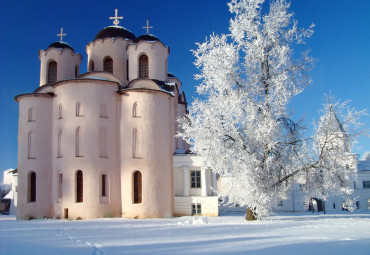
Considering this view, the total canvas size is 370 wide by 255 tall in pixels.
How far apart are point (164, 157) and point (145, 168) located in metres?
1.55

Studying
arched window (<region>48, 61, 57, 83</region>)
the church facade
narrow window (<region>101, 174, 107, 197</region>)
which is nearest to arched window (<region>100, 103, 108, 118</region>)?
the church facade

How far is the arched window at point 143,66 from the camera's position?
91.9 ft

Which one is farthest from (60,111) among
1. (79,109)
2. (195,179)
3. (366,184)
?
(366,184)

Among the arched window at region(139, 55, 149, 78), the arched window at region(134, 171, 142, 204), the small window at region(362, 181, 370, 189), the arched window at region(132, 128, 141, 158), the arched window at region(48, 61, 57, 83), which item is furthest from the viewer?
the small window at region(362, 181, 370, 189)

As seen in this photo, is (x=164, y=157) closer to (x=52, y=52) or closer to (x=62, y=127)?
(x=62, y=127)

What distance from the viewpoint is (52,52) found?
1131 inches

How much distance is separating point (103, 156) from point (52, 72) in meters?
9.66

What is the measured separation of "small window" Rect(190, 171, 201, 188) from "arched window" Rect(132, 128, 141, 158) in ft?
14.4

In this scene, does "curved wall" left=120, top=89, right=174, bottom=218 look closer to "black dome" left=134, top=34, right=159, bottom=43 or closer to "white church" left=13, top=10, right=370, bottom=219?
"white church" left=13, top=10, right=370, bottom=219

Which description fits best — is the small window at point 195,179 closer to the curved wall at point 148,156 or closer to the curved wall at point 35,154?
the curved wall at point 148,156

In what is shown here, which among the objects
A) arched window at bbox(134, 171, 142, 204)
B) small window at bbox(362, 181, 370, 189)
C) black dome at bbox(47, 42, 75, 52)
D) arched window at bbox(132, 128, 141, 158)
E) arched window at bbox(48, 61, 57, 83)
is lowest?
small window at bbox(362, 181, 370, 189)

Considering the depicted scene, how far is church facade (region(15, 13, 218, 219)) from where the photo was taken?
2280 cm

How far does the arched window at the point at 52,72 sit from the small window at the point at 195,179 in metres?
12.9

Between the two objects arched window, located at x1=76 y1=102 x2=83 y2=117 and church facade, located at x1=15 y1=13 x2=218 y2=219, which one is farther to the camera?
arched window, located at x1=76 y1=102 x2=83 y2=117
